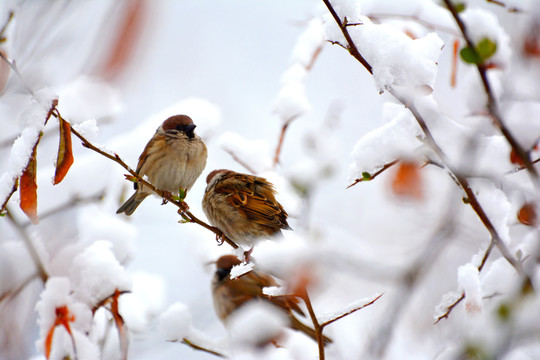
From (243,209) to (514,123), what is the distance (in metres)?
1.79

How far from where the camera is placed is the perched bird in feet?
10.5

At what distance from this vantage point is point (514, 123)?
137 cm

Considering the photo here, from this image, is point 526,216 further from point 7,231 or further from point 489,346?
point 7,231

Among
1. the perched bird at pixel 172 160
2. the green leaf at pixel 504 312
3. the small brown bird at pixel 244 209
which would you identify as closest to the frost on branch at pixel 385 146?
the green leaf at pixel 504 312

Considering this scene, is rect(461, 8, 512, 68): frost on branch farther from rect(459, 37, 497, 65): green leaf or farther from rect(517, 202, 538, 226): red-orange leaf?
rect(517, 202, 538, 226): red-orange leaf

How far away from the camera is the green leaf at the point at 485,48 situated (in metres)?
1.05

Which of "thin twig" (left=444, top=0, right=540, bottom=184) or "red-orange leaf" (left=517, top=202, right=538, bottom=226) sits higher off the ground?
"thin twig" (left=444, top=0, right=540, bottom=184)

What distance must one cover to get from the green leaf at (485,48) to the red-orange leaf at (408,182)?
23.1 inches

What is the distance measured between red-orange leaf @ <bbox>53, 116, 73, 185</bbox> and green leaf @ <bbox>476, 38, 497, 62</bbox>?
98 cm

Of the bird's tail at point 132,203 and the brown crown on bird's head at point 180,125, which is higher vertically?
the brown crown on bird's head at point 180,125

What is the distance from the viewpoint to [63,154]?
1394 millimetres

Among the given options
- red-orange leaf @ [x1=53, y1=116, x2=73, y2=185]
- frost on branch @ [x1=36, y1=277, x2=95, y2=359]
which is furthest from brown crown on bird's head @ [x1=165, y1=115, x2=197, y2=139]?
red-orange leaf @ [x1=53, y1=116, x2=73, y2=185]

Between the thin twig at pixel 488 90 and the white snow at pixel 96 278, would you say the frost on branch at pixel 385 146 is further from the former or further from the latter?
the white snow at pixel 96 278

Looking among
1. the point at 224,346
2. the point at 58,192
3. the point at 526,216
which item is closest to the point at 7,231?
the point at 58,192
